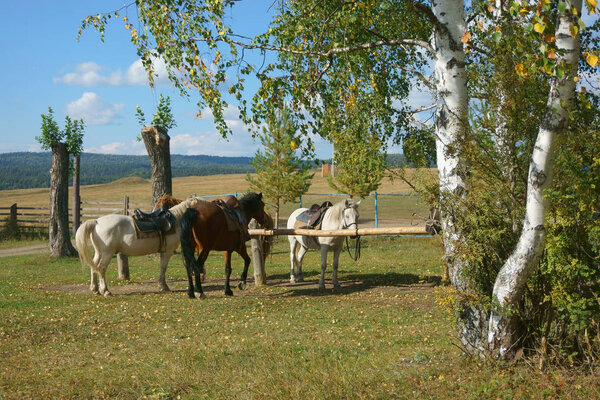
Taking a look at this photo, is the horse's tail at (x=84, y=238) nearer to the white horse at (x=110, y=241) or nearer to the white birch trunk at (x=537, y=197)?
the white horse at (x=110, y=241)

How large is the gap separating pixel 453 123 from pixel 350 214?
6.15 metres

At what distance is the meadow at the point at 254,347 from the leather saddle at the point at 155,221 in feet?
4.78

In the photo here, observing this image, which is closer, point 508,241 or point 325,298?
point 508,241

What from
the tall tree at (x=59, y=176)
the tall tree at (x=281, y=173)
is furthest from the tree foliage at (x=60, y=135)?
the tall tree at (x=281, y=173)

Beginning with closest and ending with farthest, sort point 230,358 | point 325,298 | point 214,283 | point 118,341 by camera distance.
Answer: point 230,358 → point 118,341 → point 325,298 → point 214,283

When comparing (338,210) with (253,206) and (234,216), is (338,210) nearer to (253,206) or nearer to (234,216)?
(253,206)

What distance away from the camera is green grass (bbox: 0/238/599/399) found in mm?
5414

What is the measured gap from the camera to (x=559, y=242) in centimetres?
510

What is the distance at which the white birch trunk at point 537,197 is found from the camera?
479 cm

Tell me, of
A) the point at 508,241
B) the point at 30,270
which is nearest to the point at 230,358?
the point at 508,241

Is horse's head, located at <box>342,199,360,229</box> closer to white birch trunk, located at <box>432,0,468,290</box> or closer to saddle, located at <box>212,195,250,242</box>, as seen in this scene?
saddle, located at <box>212,195,250,242</box>

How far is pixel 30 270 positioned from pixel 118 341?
11406 millimetres

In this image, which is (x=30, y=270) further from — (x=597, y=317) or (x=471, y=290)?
(x=597, y=317)

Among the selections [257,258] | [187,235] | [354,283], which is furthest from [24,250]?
[354,283]
